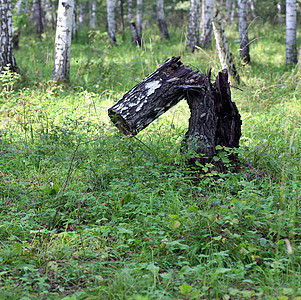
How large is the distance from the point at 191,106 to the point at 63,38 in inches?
184

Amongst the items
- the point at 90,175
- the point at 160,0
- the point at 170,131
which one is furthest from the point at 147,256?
the point at 160,0

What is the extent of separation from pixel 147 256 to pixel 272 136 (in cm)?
310

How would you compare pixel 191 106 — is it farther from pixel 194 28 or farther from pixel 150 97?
pixel 194 28

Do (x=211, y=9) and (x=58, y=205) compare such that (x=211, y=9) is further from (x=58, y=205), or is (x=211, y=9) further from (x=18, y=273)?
(x=18, y=273)

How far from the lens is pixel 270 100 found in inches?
242

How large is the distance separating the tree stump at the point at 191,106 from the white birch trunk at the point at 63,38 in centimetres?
428

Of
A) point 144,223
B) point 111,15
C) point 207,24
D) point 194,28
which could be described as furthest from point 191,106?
point 111,15

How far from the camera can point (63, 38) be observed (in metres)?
7.33

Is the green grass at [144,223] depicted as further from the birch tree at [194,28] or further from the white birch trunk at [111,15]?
the white birch trunk at [111,15]

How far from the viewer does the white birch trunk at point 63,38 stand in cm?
724

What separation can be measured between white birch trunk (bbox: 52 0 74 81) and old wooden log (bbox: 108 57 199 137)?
4.30 metres

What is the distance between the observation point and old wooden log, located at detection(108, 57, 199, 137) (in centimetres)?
→ 355

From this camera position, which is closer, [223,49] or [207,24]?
[223,49]

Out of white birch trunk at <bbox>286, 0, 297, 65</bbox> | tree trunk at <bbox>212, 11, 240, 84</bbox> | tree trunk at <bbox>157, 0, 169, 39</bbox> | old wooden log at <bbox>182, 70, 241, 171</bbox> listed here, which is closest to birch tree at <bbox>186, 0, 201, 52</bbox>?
white birch trunk at <bbox>286, 0, 297, 65</bbox>
